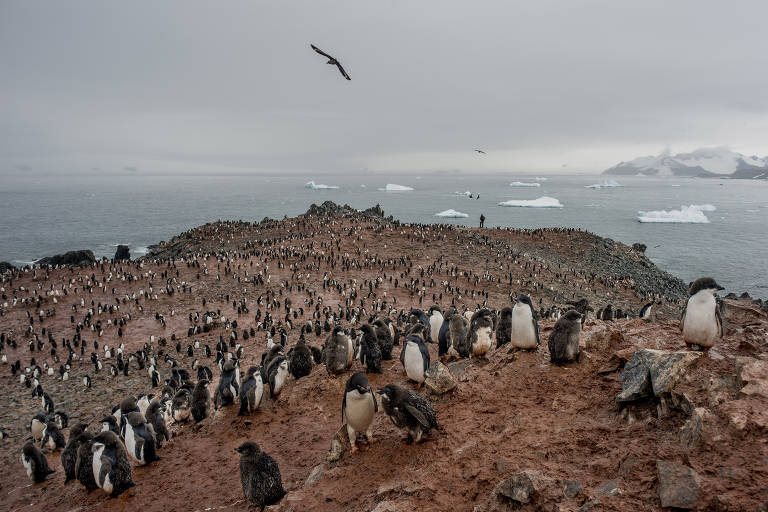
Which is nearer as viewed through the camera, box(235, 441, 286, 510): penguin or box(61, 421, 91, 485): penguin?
box(235, 441, 286, 510): penguin

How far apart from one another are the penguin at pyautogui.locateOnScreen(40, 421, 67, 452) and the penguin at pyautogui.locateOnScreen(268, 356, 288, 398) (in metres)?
6.85

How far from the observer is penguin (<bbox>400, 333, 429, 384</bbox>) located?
28.6 feet

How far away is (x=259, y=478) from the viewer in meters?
6.18

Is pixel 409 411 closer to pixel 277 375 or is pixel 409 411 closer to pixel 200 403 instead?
pixel 277 375

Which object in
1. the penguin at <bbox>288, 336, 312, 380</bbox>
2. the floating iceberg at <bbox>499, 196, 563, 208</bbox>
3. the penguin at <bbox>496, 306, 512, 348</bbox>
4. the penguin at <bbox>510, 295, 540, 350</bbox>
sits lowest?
the penguin at <bbox>288, 336, 312, 380</bbox>

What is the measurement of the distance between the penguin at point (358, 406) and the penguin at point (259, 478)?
1226mm

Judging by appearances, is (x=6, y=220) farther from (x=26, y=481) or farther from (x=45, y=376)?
(x=26, y=481)

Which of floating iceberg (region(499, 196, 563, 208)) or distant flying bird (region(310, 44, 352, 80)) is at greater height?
distant flying bird (region(310, 44, 352, 80))

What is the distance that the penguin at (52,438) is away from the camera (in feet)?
39.1

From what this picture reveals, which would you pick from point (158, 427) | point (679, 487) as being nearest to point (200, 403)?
point (158, 427)

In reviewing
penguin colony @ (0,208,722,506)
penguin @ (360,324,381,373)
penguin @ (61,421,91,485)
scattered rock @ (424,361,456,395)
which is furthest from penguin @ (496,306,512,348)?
penguin @ (61,421,91,485)

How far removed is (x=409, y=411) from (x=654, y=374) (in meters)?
3.22

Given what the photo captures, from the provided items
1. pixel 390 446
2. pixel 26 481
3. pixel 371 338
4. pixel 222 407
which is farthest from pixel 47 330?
A: pixel 390 446

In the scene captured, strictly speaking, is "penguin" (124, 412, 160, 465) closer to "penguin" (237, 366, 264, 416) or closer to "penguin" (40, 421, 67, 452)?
"penguin" (237, 366, 264, 416)
